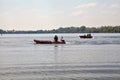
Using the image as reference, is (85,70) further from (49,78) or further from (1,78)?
(1,78)

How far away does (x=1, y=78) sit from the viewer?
21609 mm

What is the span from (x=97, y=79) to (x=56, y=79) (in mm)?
2551

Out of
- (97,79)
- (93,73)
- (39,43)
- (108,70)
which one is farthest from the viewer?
(39,43)

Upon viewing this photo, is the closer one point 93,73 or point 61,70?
point 93,73

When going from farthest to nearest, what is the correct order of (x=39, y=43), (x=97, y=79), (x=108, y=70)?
(x=39, y=43) < (x=108, y=70) < (x=97, y=79)

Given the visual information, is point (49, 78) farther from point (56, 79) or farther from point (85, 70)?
point (85, 70)

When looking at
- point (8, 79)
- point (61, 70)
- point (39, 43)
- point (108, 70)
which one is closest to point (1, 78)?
point (8, 79)

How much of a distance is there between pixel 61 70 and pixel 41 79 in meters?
4.32

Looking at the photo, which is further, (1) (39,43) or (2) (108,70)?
(1) (39,43)

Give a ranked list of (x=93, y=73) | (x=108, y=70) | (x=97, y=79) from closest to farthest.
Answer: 1. (x=97, y=79)
2. (x=93, y=73)
3. (x=108, y=70)

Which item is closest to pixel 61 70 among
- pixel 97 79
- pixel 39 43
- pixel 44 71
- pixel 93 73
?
pixel 44 71

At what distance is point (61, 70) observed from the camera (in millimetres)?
25172

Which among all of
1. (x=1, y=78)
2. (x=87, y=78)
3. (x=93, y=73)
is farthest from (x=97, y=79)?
(x=1, y=78)

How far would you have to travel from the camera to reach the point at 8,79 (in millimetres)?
21062
